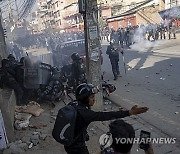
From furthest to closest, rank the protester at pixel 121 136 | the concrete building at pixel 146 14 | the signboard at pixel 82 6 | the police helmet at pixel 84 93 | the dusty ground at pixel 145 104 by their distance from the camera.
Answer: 1. the concrete building at pixel 146 14
2. the signboard at pixel 82 6
3. the dusty ground at pixel 145 104
4. the police helmet at pixel 84 93
5. the protester at pixel 121 136

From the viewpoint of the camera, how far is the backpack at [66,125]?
2.82m

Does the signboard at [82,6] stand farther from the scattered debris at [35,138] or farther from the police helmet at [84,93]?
the police helmet at [84,93]

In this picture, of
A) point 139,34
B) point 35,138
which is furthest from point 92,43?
point 139,34

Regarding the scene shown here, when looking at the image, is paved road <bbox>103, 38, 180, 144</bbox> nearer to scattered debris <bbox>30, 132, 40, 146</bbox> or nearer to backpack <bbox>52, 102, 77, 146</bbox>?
scattered debris <bbox>30, 132, 40, 146</bbox>

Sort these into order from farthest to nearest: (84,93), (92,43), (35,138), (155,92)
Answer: (155,92)
(92,43)
(35,138)
(84,93)

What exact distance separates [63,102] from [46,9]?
95227 mm

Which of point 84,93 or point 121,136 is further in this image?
point 84,93

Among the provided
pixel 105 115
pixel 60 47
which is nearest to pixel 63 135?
pixel 105 115

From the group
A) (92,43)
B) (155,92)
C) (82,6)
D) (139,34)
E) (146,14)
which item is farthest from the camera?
(146,14)

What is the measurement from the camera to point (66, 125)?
2844mm

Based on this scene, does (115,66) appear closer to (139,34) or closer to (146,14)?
(139,34)

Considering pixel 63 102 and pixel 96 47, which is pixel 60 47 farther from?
pixel 96 47

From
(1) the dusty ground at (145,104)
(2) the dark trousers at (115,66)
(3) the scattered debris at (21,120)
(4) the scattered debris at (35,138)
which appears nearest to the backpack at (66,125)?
(1) the dusty ground at (145,104)

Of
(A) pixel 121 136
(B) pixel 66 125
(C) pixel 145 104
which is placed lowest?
(C) pixel 145 104
